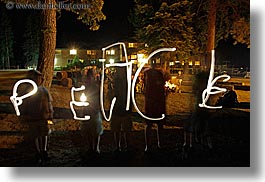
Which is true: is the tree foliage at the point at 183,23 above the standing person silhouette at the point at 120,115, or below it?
above

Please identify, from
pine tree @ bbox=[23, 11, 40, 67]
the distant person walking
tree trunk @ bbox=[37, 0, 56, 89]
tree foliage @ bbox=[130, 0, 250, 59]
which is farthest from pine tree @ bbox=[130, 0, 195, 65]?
pine tree @ bbox=[23, 11, 40, 67]

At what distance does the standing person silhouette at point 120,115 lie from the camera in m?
4.97

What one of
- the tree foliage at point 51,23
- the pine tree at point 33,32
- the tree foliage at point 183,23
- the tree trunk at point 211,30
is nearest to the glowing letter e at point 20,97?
the tree foliage at point 51,23

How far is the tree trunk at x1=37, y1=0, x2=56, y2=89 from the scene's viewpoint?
5.48 meters

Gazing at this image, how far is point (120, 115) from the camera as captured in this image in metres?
5.07

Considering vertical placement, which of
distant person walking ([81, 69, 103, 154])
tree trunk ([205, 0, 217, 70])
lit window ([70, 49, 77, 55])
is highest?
tree trunk ([205, 0, 217, 70])

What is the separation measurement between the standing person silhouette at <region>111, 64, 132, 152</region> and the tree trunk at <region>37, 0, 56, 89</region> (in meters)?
1.15

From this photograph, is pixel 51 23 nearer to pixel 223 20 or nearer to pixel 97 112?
pixel 97 112

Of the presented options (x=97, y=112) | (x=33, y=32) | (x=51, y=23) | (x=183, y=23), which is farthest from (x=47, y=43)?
(x=183, y=23)

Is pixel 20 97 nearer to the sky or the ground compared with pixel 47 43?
nearer to the ground

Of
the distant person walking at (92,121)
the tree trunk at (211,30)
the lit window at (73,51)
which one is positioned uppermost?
the tree trunk at (211,30)

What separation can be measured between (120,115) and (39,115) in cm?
113

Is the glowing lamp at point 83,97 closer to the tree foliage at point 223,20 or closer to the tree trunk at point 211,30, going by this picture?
the tree trunk at point 211,30

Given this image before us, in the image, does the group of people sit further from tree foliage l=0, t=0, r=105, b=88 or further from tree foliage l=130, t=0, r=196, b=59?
tree foliage l=130, t=0, r=196, b=59
